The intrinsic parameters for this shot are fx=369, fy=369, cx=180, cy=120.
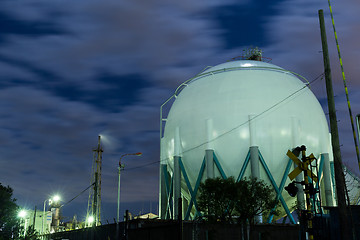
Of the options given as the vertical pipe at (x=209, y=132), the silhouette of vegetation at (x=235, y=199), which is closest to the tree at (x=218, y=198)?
the silhouette of vegetation at (x=235, y=199)

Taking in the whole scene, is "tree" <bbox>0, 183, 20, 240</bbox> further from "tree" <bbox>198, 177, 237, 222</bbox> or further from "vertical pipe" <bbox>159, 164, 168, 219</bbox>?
"tree" <bbox>198, 177, 237, 222</bbox>

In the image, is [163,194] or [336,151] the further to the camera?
[163,194]

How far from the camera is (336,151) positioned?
14000mm

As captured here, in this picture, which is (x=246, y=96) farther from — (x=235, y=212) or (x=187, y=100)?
(x=235, y=212)

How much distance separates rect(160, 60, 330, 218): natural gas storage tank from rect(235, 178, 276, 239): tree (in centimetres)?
190

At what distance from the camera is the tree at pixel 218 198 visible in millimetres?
28672

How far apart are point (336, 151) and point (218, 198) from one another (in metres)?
15.9

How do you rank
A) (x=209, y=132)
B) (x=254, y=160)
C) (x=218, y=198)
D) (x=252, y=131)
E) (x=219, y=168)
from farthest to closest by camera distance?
1. (x=209, y=132)
2. (x=219, y=168)
3. (x=252, y=131)
4. (x=254, y=160)
5. (x=218, y=198)

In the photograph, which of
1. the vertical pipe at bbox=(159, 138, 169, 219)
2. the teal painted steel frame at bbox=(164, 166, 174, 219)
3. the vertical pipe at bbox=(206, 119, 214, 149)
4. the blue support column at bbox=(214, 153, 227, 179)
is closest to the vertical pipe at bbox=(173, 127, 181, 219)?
the teal painted steel frame at bbox=(164, 166, 174, 219)

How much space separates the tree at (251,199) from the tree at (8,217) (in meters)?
25.4

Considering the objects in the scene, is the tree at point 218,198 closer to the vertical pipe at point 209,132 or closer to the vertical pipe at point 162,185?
the vertical pipe at point 209,132

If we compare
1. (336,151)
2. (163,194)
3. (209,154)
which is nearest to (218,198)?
(209,154)

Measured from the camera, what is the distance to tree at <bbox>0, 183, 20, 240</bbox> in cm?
3966

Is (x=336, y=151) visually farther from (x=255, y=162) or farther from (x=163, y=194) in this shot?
(x=163, y=194)
